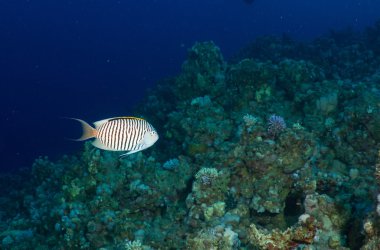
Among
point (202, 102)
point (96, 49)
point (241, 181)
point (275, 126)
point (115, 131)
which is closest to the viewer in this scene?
point (115, 131)

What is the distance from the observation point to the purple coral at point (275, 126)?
5.85 meters

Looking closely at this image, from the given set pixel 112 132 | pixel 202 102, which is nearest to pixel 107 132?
pixel 112 132

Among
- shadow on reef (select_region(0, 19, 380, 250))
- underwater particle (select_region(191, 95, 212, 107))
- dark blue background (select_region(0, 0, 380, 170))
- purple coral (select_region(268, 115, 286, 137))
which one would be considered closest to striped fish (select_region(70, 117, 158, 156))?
shadow on reef (select_region(0, 19, 380, 250))

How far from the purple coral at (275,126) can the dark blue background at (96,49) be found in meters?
15.9

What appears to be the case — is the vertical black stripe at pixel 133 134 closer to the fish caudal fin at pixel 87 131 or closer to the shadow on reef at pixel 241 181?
the fish caudal fin at pixel 87 131

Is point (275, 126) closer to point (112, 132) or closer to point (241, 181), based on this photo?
point (241, 181)

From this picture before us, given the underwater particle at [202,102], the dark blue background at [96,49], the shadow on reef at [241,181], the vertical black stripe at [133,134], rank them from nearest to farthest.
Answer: the shadow on reef at [241,181] < the vertical black stripe at [133,134] < the underwater particle at [202,102] < the dark blue background at [96,49]

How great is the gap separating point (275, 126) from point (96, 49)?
71.1 metres

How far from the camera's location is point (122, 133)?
13.4ft

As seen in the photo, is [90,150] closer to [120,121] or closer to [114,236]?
[114,236]

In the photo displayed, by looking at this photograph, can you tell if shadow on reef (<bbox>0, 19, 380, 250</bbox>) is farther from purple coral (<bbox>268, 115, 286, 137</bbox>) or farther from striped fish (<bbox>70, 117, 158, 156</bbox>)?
striped fish (<bbox>70, 117, 158, 156</bbox>)

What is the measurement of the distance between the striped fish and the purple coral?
2.42 meters

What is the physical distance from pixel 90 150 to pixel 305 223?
4.36 m

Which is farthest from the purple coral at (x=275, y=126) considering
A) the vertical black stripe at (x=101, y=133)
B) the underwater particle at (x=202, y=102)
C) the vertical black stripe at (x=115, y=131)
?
the vertical black stripe at (x=101, y=133)
